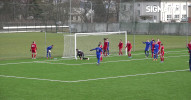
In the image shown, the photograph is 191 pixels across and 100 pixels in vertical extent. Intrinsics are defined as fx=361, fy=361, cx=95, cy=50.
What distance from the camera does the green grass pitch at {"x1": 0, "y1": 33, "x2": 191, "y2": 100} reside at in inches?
696

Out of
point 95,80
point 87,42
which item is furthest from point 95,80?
point 87,42

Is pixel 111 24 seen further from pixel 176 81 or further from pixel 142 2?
pixel 176 81

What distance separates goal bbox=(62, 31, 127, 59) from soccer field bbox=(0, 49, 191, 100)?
4.46 metres

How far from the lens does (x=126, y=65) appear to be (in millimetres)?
29484

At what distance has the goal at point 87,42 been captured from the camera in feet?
119

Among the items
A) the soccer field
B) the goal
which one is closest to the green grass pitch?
the soccer field

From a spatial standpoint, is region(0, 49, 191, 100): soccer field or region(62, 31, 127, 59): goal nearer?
region(0, 49, 191, 100): soccer field

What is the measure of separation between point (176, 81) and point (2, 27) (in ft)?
92.9

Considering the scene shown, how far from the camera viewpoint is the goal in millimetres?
36219

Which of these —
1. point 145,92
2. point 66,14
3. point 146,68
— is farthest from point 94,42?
point 145,92

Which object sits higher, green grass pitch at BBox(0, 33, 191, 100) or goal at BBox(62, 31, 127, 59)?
goal at BBox(62, 31, 127, 59)

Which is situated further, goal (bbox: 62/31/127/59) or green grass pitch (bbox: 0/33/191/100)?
goal (bbox: 62/31/127/59)

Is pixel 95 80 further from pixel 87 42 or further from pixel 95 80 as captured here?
pixel 87 42

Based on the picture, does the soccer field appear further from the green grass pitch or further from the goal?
the goal
